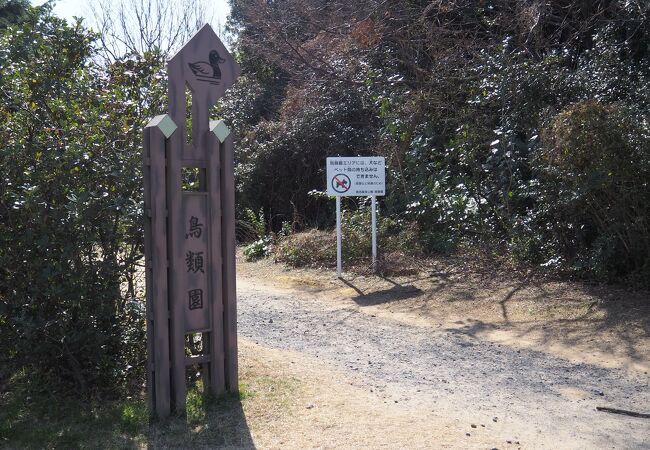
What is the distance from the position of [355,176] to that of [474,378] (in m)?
6.58

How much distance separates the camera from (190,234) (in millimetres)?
5766

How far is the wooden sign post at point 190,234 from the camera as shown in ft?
18.2

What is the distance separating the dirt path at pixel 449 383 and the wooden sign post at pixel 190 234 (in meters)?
1.05

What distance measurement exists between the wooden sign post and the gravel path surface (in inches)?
60.7

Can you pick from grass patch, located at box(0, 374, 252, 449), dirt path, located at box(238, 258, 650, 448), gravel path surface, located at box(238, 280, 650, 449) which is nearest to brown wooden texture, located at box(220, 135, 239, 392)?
grass patch, located at box(0, 374, 252, 449)

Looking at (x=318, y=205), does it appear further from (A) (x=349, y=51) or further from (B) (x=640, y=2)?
(B) (x=640, y=2)

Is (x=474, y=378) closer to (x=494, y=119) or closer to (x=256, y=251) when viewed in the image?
(x=494, y=119)

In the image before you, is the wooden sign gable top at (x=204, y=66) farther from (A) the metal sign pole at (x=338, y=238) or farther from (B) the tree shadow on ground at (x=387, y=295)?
(A) the metal sign pole at (x=338, y=238)

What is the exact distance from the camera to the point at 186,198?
5.74m

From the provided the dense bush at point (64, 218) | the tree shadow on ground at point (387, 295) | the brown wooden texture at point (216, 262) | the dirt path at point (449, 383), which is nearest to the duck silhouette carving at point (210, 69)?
the brown wooden texture at point (216, 262)

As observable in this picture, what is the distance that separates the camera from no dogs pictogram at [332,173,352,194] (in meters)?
12.9

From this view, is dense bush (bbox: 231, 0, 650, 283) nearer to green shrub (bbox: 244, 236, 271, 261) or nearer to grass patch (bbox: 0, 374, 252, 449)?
green shrub (bbox: 244, 236, 271, 261)

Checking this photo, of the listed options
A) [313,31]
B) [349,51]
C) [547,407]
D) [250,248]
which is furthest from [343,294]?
[313,31]

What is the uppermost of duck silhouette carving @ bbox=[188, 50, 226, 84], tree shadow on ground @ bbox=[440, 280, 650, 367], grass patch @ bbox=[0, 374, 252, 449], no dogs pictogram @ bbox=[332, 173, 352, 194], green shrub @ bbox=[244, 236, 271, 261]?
duck silhouette carving @ bbox=[188, 50, 226, 84]
